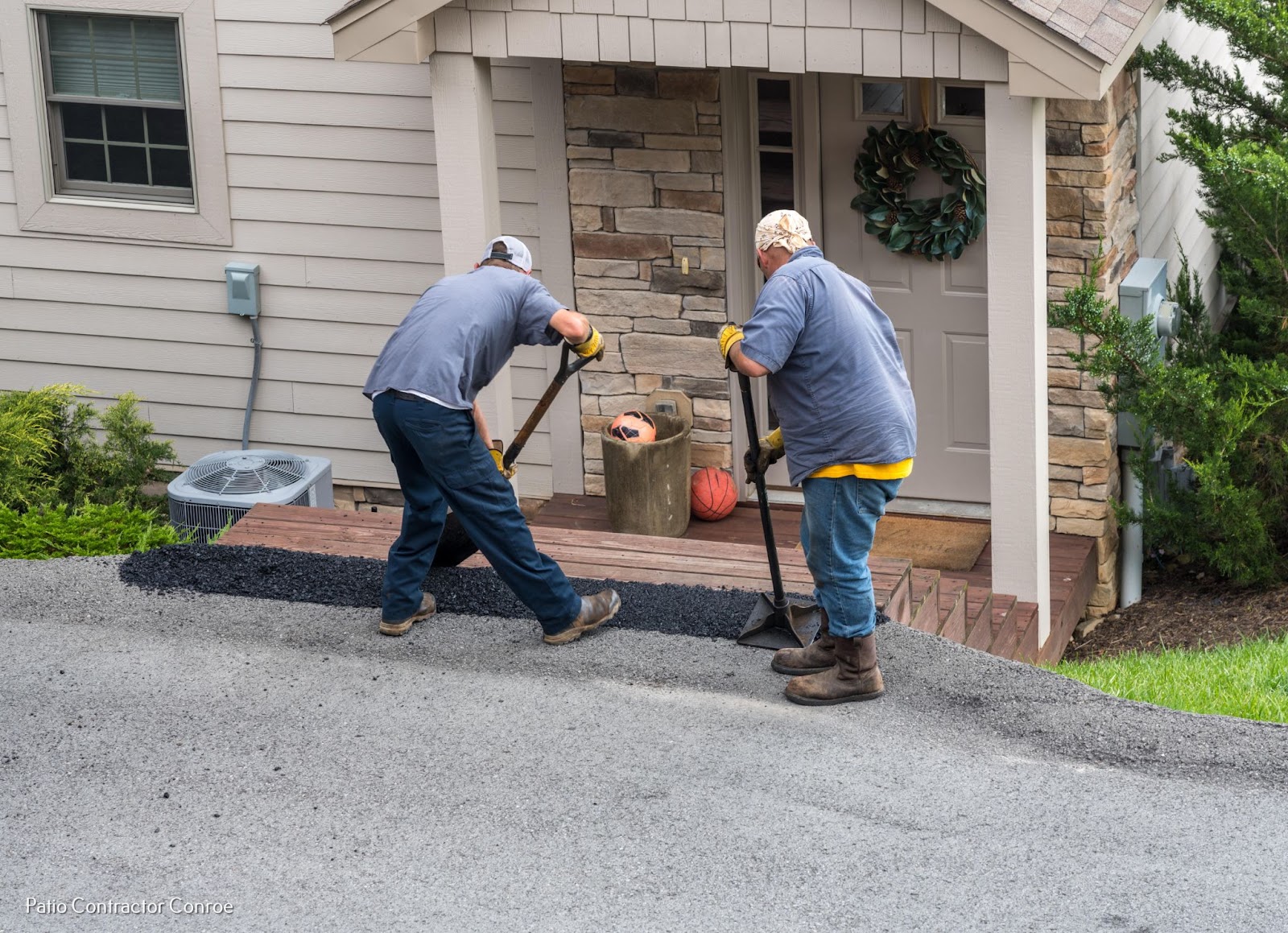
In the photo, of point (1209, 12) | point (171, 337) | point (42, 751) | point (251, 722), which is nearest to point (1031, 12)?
point (1209, 12)

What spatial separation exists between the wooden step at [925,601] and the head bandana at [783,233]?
1813mm

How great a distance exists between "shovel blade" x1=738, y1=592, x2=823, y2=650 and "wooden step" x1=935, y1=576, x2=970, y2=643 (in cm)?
90

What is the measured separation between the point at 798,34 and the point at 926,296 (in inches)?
85.9

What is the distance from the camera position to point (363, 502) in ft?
32.2

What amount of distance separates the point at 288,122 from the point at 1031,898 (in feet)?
20.8

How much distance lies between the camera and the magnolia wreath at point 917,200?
8.40 m

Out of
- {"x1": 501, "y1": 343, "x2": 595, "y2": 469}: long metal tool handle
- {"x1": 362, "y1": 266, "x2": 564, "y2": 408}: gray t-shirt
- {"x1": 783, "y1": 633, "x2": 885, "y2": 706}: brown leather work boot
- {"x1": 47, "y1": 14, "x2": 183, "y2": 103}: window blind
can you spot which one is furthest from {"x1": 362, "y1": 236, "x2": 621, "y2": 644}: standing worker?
{"x1": 47, "y1": 14, "x2": 183, "y2": 103}: window blind

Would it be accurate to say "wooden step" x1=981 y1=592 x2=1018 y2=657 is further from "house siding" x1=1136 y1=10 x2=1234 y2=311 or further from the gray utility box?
"house siding" x1=1136 y1=10 x2=1234 y2=311

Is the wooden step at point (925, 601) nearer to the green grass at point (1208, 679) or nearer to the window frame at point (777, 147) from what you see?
the green grass at point (1208, 679)

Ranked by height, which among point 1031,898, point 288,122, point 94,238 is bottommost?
point 1031,898

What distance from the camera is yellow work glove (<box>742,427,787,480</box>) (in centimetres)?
569

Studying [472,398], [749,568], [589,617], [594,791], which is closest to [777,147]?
[749,568]

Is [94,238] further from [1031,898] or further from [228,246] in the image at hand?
[1031,898]

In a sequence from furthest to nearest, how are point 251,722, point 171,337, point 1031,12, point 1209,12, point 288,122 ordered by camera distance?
1. point 171,337
2. point 288,122
3. point 1209,12
4. point 1031,12
5. point 251,722
